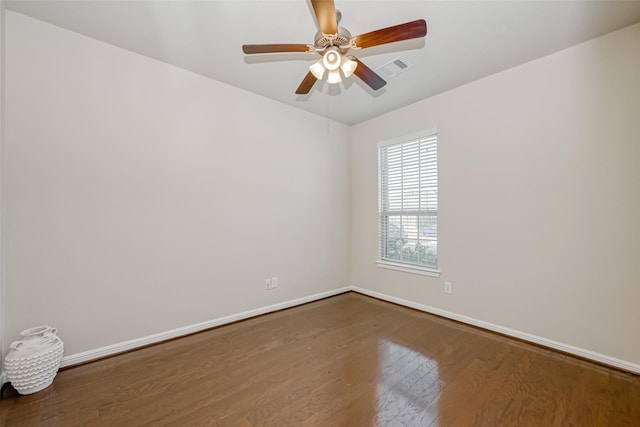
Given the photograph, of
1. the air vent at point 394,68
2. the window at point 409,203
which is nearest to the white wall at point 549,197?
the window at point 409,203

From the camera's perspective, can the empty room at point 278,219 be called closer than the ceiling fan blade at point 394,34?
No

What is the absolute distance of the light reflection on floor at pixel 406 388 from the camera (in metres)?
1.61

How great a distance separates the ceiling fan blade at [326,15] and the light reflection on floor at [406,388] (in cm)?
231

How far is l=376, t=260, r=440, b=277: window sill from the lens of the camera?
3.22m

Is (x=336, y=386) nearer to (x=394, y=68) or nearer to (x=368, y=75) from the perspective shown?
(x=368, y=75)

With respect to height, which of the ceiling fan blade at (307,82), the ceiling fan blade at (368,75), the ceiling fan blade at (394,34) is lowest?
the ceiling fan blade at (368,75)

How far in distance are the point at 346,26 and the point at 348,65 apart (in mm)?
452

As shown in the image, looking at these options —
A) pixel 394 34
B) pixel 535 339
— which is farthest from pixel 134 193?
pixel 535 339

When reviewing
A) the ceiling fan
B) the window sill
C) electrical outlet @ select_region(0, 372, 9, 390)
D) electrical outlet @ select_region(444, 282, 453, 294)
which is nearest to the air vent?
the ceiling fan

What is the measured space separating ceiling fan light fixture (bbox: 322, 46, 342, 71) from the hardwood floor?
2186mm

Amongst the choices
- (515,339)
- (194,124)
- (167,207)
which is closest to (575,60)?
(515,339)

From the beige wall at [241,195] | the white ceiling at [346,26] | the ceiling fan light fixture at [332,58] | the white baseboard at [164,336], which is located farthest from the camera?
the white baseboard at [164,336]

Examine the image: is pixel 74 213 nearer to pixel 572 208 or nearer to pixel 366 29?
pixel 366 29

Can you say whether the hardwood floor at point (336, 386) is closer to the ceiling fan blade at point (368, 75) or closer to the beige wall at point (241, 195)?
the beige wall at point (241, 195)
